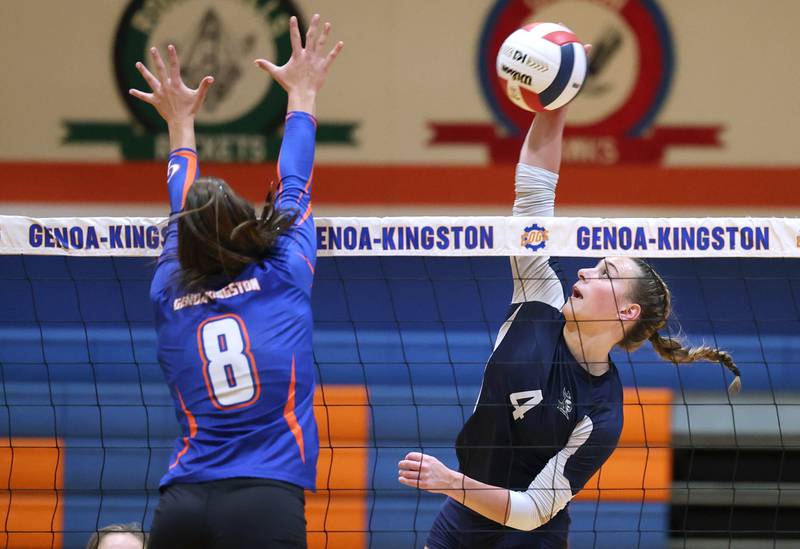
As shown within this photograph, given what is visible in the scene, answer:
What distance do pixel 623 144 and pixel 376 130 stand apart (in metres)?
1.53

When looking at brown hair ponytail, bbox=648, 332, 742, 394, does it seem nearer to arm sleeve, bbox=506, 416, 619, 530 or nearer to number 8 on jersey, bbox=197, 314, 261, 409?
arm sleeve, bbox=506, 416, 619, 530

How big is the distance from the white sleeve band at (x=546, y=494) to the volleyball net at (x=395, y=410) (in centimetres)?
207

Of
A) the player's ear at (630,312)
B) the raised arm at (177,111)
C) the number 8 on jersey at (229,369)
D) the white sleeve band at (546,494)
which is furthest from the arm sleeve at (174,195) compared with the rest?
the player's ear at (630,312)

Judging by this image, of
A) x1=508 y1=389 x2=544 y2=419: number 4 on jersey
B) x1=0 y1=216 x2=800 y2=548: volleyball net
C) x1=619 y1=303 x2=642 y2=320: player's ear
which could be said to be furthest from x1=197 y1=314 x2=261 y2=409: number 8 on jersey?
x1=0 y1=216 x2=800 y2=548: volleyball net

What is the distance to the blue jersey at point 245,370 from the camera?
2.57 meters

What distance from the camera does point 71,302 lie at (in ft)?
22.2

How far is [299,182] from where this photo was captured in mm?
2873

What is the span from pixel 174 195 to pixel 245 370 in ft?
2.02

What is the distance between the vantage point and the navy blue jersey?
3.26m

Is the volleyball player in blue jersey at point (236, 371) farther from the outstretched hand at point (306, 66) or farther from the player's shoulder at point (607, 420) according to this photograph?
the player's shoulder at point (607, 420)

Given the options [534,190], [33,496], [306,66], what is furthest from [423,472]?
[33,496]

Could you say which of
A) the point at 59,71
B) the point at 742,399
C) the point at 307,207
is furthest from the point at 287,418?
the point at 59,71

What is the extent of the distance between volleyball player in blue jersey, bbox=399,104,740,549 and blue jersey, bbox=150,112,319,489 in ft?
2.74

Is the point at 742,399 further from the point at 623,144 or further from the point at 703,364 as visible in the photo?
the point at 623,144
